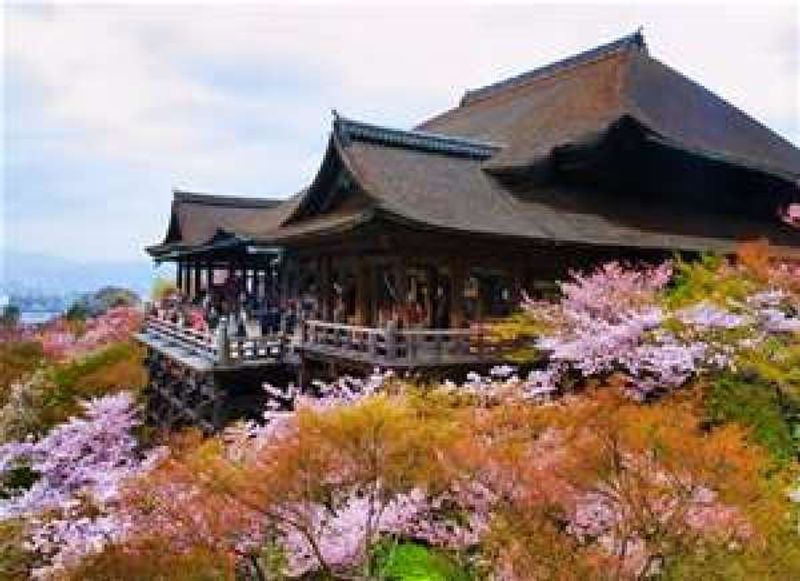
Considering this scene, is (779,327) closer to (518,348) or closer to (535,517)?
(518,348)

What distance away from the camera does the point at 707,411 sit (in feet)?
48.0

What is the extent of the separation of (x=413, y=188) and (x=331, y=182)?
362 centimetres

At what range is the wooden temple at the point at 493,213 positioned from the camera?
1908 cm

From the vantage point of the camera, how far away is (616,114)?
24.3 metres

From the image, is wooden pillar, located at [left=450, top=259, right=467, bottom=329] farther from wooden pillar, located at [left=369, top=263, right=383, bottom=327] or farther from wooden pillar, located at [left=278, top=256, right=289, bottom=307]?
wooden pillar, located at [left=278, top=256, right=289, bottom=307]

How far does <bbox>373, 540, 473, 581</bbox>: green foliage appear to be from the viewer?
1162cm

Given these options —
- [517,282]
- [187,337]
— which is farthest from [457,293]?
[187,337]

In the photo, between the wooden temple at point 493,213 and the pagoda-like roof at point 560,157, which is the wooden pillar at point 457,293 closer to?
the wooden temple at point 493,213

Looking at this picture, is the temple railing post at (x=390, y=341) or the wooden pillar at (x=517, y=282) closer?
the temple railing post at (x=390, y=341)

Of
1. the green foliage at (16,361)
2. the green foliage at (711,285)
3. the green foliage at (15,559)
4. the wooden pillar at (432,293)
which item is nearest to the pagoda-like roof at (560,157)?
the wooden pillar at (432,293)

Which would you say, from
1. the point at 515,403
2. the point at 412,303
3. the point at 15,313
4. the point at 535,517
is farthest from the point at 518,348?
the point at 15,313

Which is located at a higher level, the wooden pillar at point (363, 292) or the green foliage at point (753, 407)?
the wooden pillar at point (363, 292)

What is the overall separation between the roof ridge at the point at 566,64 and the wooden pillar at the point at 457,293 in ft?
42.3

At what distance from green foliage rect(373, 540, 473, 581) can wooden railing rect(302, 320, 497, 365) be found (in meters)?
4.89
